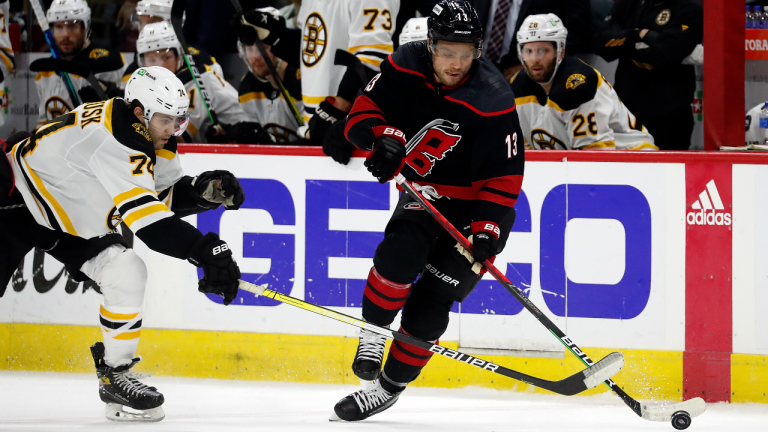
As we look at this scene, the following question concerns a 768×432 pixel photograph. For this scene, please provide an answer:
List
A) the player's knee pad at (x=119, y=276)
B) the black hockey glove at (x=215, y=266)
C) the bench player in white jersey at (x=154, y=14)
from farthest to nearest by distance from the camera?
the bench player in white jersey at (x=154, y=14) → the player's knee pad at (x=119, y=276) → the black hockey glove at (x=215, y=266)

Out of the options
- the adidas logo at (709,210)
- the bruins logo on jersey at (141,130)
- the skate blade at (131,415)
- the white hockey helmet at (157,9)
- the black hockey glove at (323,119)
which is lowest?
the skate blade at (131,415)

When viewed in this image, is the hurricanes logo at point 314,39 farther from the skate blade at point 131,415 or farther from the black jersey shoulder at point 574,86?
the skate blade at point 131,415

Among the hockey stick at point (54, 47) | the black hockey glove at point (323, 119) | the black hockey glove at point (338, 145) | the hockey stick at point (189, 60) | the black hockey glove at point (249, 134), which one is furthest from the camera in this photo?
the hockey stick at point (54, 47)

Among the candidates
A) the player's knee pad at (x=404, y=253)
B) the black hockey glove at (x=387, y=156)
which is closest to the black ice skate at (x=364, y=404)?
the player's knee pad at (x=404, y=253)

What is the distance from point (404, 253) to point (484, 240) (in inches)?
11.7

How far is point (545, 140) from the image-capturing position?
460 cm

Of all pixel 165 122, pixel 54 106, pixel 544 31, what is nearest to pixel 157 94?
pixel 165 122

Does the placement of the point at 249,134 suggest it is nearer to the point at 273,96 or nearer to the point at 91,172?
the point at 273,96

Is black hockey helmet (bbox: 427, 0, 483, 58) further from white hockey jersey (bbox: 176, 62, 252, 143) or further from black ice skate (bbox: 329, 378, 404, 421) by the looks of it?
white hockey jersey (bbox: 176, 62, 252, 143)

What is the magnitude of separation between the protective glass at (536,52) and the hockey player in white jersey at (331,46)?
694 mm

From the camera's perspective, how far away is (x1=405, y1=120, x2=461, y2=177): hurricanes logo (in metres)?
3.24

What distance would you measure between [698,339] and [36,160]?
9.41ft

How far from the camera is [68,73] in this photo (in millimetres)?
5227

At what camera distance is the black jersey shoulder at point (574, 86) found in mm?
4457
